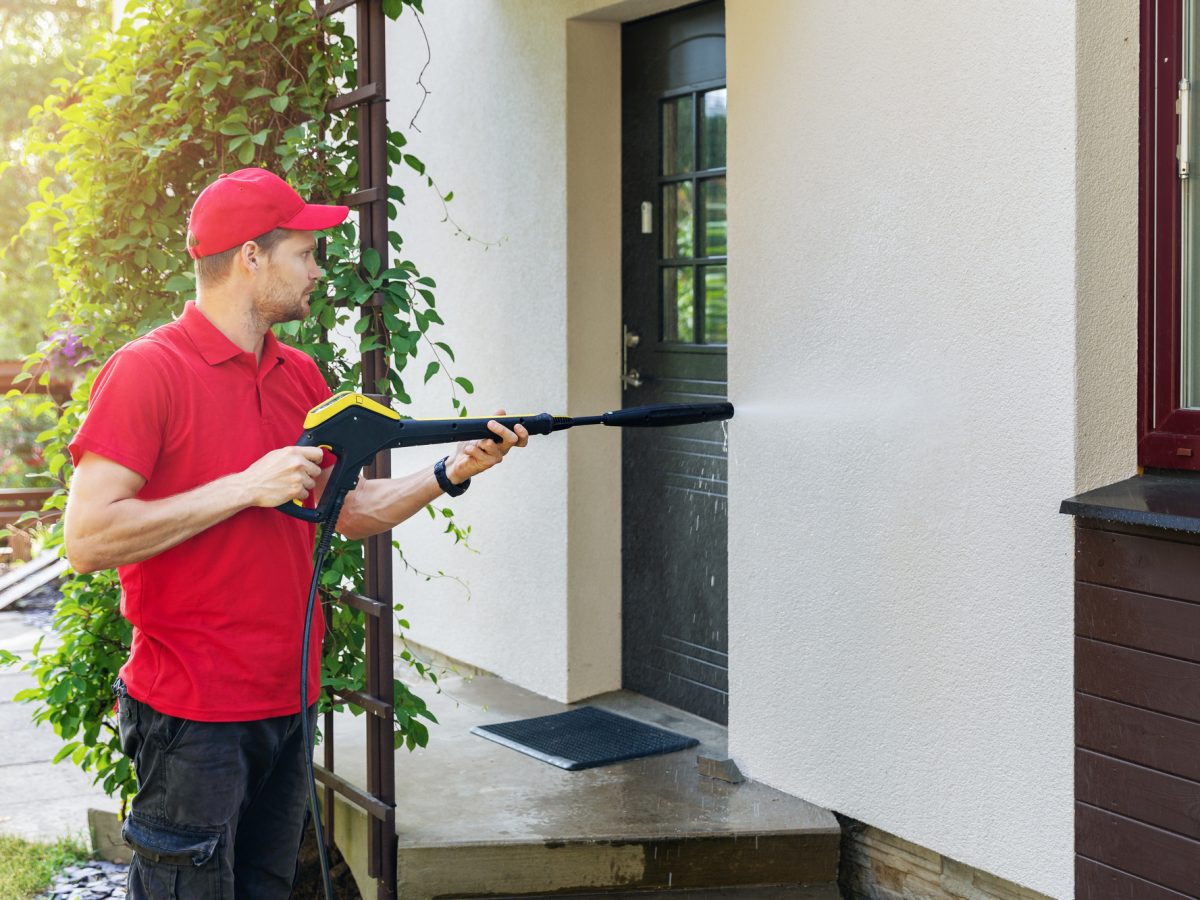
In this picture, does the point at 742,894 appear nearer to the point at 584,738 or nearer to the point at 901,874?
the point at 901,874

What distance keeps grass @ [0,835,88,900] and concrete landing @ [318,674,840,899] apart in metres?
1.00

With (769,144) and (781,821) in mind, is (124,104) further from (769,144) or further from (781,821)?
(781,821)

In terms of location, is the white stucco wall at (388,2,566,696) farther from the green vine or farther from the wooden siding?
the wooden siding

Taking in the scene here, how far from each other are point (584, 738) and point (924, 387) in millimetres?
1689

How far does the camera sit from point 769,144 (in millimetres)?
3625

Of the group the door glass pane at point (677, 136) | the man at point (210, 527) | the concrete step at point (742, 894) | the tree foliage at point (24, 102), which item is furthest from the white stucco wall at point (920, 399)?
the tree foliage at point (24, 102)

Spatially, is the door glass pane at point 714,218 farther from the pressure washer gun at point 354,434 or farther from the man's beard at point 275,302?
the man's beard at point 275,302

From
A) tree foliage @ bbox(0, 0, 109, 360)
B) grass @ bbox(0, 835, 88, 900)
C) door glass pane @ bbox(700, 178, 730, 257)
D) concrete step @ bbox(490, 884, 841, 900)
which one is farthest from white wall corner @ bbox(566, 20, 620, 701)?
tree foliage @ bbox(0, 0, 109, 360)

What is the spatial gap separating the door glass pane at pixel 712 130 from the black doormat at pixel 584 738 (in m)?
1.80

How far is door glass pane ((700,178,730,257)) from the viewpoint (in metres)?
4.30

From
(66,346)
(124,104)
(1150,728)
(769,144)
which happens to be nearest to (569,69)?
(769,144)

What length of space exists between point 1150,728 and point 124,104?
10.4 feet

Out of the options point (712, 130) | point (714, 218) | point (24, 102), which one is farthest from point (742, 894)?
point (24, 102)

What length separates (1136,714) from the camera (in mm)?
2779
